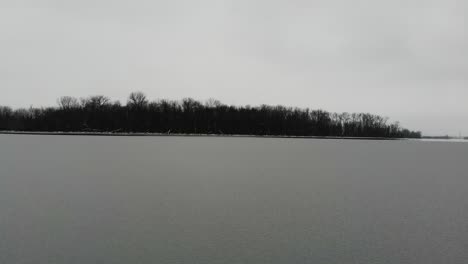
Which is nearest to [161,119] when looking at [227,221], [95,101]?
[95,101]

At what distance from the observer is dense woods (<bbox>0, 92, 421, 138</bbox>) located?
110 m

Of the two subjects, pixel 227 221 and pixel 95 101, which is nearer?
pixel 227 221

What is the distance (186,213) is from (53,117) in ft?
381

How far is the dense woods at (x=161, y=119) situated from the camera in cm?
10962

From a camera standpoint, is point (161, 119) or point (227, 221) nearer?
point (227, 221)

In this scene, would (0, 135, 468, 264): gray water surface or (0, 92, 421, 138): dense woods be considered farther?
(0, 92, 421, 138): dense woods

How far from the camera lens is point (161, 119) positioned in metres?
112

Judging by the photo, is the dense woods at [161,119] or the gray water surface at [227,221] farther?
the dense woods at [161,119]

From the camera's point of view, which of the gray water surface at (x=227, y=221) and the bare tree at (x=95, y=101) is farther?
the bare tree at (x=95, y=101)

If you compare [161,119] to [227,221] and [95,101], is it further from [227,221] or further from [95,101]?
[227,221]

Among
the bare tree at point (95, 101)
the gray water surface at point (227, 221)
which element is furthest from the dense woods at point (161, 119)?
the gray water surface at point (227, 221)

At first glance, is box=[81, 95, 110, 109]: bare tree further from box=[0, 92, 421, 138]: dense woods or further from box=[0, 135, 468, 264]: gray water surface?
box=[0, 135, 468, 264]: gray water surface

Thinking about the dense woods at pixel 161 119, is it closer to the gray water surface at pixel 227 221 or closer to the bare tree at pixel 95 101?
the bare tree at pixel 95 101

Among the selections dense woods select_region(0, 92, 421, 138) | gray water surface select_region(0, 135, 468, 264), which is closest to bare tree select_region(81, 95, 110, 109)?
dense woods select_region(0, 92, 421, 138)
